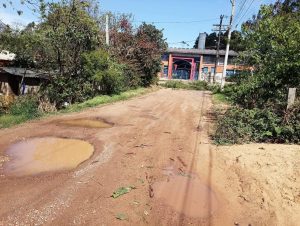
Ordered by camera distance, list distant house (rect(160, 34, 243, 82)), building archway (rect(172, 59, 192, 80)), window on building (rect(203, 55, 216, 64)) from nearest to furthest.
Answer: distant house (rect(160, 34, 243, 82))
window on building (rect(203, 55, 216, 64))
building archway (rect(172, 59, 192, 80))

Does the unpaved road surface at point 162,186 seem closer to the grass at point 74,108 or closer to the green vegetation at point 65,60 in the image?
the grass at point 74,108

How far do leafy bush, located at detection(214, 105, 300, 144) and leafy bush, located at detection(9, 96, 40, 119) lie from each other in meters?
8.62

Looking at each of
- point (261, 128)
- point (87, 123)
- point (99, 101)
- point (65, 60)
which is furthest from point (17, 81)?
point (261, 128)

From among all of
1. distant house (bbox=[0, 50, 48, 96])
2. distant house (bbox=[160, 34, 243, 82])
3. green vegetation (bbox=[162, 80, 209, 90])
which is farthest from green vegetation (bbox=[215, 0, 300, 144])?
distant house (bbox=[160, 34, 243, 82])

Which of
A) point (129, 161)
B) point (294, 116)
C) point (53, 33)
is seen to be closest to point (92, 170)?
point (129, 161)

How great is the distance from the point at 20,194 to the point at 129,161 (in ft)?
9.42

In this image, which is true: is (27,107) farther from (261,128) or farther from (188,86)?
(188,86)

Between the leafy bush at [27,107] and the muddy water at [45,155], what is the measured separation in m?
4.54

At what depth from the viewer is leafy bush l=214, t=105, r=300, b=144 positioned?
966 cm

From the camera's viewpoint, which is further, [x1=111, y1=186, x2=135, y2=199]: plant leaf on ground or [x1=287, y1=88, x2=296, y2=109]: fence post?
[x1=287, y1=88, x2=296, y2=109]: fence post

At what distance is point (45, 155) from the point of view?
8.86 m

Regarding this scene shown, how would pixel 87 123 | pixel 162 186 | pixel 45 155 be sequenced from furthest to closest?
pixel 87 123 < pixel 45 155 < pixel 162 186

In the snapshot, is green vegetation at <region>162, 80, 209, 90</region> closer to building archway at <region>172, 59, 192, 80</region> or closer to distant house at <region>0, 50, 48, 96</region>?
building archway at <region>172, 59, 192, 80</region>

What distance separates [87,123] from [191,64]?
39.4 metres
